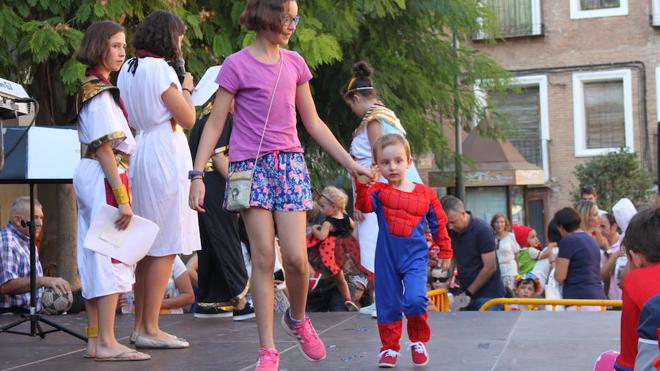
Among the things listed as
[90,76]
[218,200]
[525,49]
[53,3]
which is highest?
[525,49]

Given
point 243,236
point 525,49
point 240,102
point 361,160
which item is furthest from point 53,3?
point 525,49

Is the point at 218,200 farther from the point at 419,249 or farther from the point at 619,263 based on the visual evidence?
the point at 619,263

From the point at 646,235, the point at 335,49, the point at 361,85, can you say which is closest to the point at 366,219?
the point at 361,85

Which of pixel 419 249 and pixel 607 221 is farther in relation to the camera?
pixel 607 221

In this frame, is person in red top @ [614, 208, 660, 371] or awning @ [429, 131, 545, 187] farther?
awning @ [429, 131, 545, 187]

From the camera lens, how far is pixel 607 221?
13.1 metres

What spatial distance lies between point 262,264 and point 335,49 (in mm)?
6778

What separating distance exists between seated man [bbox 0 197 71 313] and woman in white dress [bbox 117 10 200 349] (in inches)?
108

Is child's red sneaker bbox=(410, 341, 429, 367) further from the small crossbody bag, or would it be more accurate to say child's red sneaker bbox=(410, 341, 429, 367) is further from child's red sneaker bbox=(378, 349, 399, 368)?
the small crossbody bag

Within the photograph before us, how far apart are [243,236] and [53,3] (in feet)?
11.6

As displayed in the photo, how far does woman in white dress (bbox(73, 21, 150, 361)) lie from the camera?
21.4 feet

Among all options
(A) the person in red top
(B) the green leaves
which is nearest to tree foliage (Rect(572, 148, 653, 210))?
(B) the green leaves

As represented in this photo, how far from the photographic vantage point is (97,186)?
6594mm

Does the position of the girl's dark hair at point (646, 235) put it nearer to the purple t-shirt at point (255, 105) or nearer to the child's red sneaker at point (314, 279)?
the purple t-shirt at point (255, 105)
